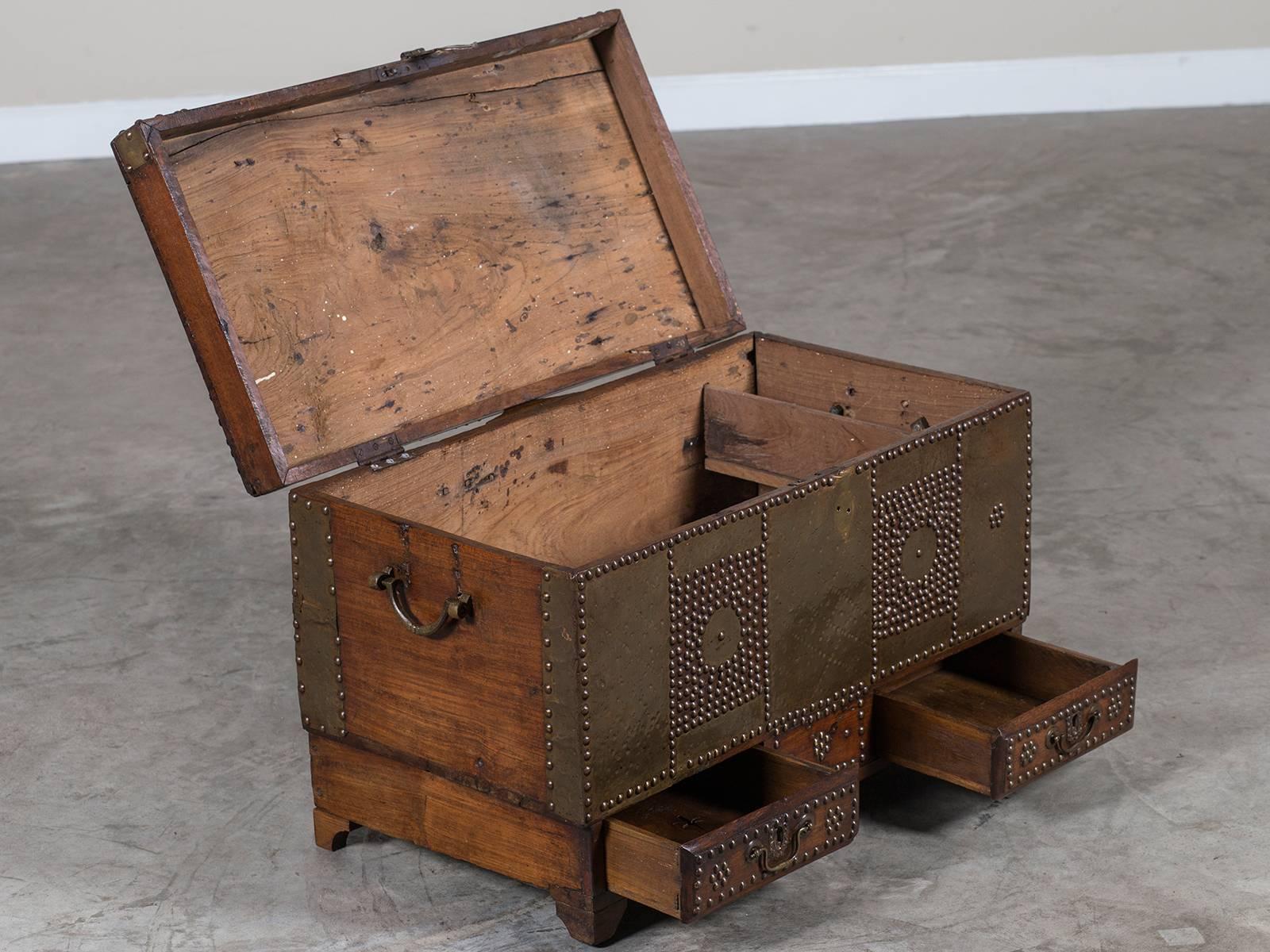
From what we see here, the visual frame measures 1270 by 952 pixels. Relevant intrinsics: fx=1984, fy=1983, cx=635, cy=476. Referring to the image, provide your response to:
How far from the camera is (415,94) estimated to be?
3.86 metres

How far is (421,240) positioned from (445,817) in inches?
44.6

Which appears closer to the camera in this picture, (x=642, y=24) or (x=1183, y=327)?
(x=1183, y=327)

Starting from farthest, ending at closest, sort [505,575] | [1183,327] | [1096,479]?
[1183,327], [1096,479], [505,575]

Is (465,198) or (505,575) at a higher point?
(465,198)

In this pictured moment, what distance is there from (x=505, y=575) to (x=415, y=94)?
3.96 ft

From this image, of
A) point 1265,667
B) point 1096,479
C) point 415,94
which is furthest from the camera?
point 1096,479

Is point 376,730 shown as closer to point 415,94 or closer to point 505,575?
point 505,575

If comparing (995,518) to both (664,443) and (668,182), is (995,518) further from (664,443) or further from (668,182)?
(668,182)

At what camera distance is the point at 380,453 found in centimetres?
360

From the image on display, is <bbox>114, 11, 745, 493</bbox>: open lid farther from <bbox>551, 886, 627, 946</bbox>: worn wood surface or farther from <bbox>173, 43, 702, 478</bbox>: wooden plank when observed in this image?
<bbox>551, 886, 627, 946</bbox>: worn wood surface

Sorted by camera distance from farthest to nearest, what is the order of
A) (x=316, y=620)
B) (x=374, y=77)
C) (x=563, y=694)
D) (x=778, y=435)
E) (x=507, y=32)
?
(x=507, y=32) < (x=778, y=435) < (x=374, y=77) < (x=316, y=620) < (x=563, y=694)

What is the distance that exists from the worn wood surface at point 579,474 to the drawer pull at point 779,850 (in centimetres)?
92

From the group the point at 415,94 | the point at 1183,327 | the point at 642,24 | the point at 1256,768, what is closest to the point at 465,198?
the point at 415,94

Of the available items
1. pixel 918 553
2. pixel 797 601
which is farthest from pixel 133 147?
pixel 918 553
